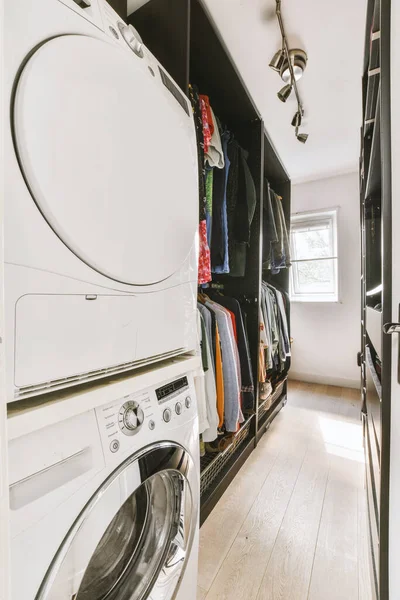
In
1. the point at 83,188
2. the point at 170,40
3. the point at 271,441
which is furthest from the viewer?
the point at 271,441

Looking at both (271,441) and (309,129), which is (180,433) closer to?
(271,441)

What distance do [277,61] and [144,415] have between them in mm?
1982

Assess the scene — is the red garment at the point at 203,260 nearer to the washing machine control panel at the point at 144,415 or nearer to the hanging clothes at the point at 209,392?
the hanging clothes at the point at 209,392

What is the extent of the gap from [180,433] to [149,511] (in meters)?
0.23

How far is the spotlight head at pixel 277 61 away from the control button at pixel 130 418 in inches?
76.3

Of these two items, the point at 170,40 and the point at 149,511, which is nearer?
the point at 149,511

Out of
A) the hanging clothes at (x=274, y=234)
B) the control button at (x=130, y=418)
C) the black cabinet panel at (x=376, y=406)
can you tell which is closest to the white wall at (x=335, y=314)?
the hanging clothes at (x=274, y=234)

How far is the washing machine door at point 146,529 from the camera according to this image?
0.61 metres

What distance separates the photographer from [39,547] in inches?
16.9

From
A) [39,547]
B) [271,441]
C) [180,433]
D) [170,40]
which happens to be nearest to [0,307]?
[39,547]

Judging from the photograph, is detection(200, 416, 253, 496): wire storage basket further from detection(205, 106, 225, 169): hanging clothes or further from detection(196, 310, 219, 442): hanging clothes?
detection(205, 106, 225, 169): hanging clothes

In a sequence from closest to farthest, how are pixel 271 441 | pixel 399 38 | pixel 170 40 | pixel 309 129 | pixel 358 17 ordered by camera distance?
pixel 399 38 < pixel 170 40 < pixel 358 17 < pixel 271 441 < pixel 309 129

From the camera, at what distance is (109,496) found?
1.79 ft

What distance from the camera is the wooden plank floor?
1.08 m
